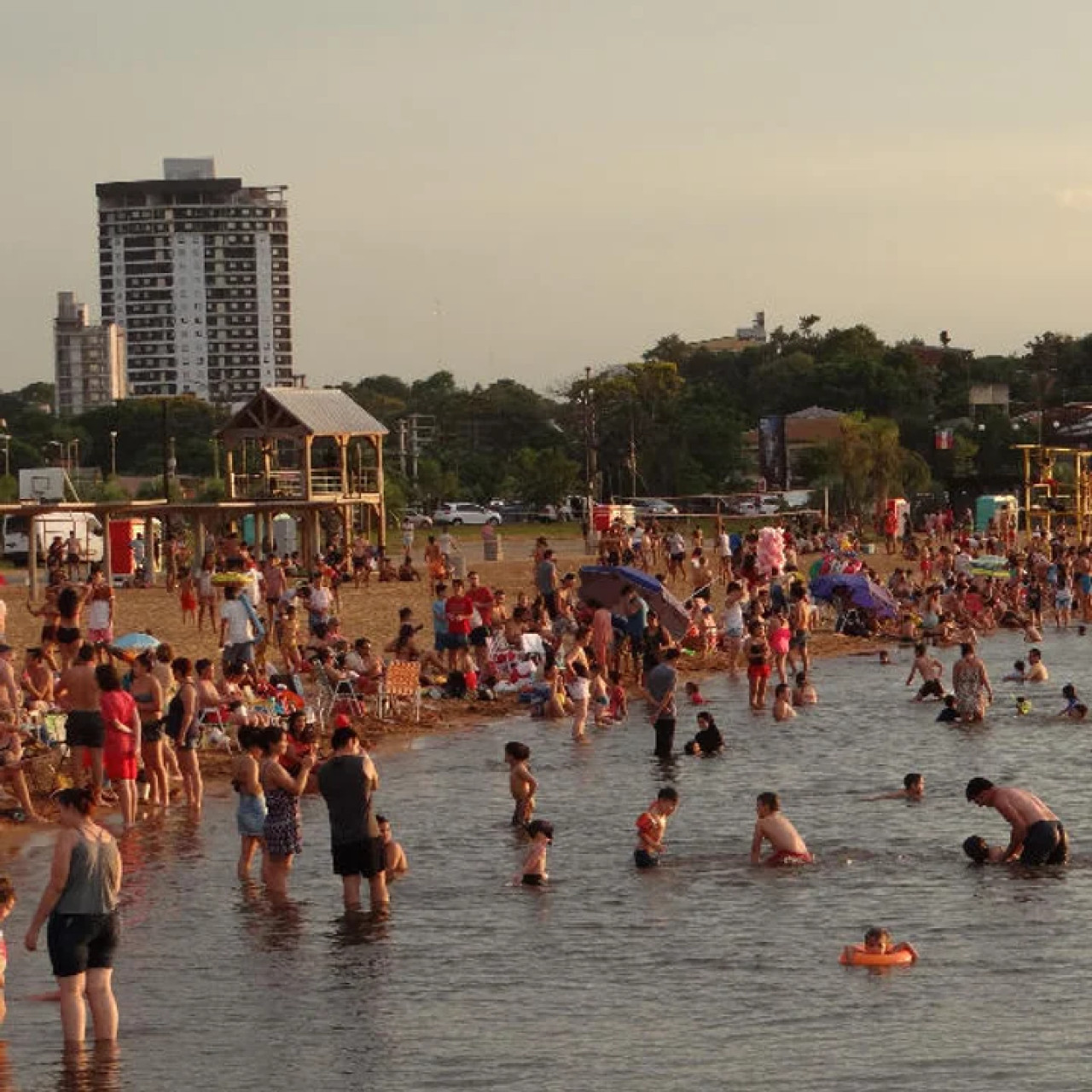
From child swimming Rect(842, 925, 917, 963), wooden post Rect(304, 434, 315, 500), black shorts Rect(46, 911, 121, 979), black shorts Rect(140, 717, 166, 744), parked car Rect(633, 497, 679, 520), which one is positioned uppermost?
wooden post Rect(304, 434, 315, 500)

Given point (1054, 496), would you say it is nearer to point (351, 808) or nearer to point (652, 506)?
point (652, 506)

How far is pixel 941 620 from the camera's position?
145ft

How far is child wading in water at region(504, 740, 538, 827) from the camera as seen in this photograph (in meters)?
20.2

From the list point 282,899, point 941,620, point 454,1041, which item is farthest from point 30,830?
point 941,620

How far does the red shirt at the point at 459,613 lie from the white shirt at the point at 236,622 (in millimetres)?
3447

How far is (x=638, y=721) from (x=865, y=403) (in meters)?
87.8

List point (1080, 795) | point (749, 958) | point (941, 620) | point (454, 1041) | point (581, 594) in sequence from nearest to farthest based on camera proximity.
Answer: point (454, 1041), point (749, 958), point (1080, 795), point (581, 594), point (941, 620)

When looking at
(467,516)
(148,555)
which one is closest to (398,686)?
(148,555)

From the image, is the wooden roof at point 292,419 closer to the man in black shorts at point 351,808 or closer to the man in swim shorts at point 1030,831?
the man in swim shorts at point 1030,831

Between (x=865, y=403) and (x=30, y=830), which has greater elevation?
(x=865, y=403)

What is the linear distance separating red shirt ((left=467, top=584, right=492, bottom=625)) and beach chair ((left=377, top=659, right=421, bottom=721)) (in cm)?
323

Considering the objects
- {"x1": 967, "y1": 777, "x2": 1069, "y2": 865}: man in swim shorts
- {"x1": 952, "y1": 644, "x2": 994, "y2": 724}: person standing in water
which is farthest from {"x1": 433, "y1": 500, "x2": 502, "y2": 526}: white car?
{"x1": 967, "y1": 777, "x2": 1069, "y2": 865}: man in swim shorts

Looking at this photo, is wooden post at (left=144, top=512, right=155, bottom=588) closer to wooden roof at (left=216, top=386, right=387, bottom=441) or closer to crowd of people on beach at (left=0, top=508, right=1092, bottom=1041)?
crowd of people on beach at (left=0, top=508, right=1092, bottom=1041)

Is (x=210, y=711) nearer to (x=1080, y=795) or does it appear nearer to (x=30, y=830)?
(x=30, y=830)
